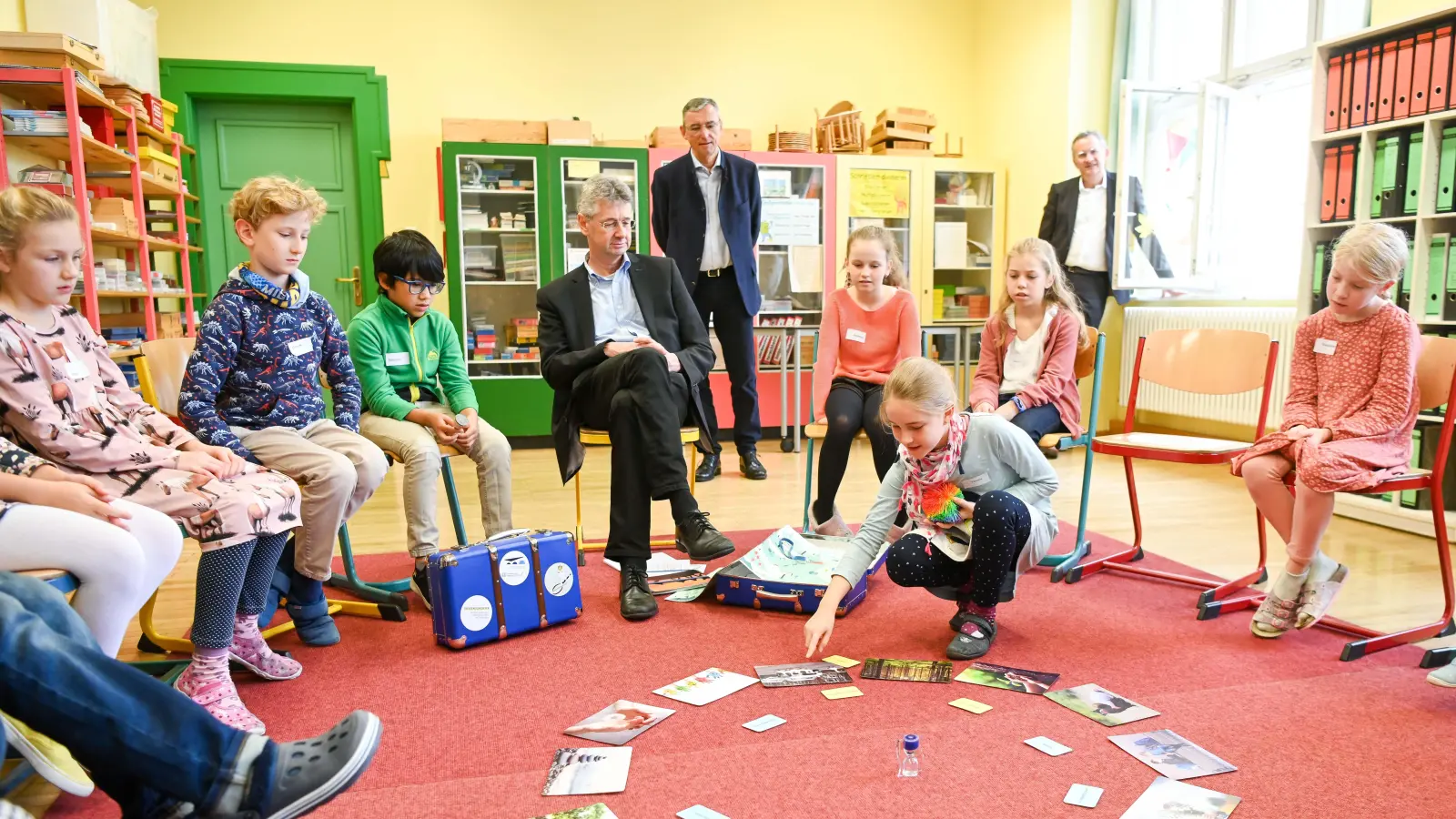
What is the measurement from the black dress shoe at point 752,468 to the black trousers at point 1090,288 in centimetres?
199

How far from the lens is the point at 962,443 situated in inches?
85.4

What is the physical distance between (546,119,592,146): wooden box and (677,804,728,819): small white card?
15.1 ft

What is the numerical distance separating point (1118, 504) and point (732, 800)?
2.81 meters

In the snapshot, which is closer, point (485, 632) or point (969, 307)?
point (485, 632)

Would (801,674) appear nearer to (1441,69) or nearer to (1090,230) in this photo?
(1441,69)

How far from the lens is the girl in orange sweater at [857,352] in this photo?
9.73 ft

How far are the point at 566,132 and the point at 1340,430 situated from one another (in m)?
4.30

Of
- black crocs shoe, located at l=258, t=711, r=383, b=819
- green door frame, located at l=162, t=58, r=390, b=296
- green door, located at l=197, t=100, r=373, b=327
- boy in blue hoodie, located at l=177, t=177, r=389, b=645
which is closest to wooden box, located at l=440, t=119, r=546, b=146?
green door frame, located at l=162, t=58, r=390, b=296

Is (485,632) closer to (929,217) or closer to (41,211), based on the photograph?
(41,211)

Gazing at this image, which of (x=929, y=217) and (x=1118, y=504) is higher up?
(x=929, y=217)

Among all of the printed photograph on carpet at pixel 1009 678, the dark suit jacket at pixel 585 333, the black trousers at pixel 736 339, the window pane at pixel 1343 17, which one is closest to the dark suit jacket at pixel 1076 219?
the window pane at pixel 1343 17

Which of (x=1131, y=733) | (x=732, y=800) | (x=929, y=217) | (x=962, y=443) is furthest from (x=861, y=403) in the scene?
(x=929, y=217)

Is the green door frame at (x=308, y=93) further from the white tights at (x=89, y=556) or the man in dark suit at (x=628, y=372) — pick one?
the white tights at (x=89, y=556)

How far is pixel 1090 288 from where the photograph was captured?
16.2 feet
